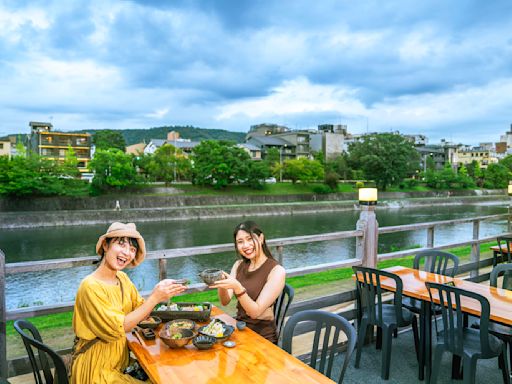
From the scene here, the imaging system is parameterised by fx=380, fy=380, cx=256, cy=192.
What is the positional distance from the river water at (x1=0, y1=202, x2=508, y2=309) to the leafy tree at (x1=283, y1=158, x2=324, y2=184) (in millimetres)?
15269

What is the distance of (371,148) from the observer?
53.7 m

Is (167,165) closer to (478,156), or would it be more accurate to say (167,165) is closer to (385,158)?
(385,158)

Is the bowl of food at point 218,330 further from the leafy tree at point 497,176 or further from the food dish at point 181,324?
the leafy tree at point 497,176

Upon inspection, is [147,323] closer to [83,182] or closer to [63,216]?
[63,216]

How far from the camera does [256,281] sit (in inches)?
105

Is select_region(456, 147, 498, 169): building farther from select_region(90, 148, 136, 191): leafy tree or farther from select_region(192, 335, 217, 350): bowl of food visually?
select_region(192, 335, 217, 350): bowl of food

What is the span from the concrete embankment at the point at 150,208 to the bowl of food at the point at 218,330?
2795 centimetres

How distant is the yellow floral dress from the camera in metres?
1.95

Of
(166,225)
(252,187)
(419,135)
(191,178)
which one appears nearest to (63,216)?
(166,225)

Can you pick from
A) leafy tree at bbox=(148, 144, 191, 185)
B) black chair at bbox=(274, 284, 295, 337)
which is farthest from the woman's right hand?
leafy tree at bbox=(148, 144, 191, 185)

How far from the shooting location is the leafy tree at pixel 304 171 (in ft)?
155

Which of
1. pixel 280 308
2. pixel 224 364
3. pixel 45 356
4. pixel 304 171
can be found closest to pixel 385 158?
pixel 304 171

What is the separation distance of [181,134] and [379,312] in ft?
371

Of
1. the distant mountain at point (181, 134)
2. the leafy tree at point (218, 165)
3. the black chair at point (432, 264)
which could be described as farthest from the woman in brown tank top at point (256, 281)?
the distant mountain at point (181, 134)
